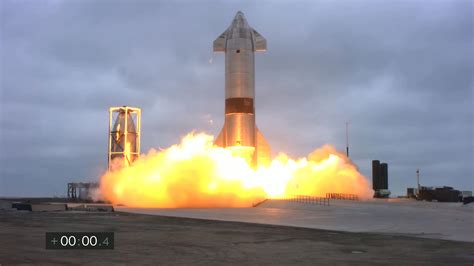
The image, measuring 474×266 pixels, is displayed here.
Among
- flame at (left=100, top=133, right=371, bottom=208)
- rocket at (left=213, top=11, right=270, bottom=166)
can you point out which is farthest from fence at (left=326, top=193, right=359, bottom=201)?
rocket at (left=213, top=11, right=270, bottom=166)

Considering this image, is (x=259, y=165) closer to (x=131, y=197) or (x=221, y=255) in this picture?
Result: (x=131, y=197)

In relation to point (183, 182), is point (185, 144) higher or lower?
higher

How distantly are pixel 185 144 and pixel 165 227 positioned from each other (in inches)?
1175

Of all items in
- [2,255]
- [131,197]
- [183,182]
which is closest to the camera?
[2,255]

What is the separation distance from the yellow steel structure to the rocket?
2004cm

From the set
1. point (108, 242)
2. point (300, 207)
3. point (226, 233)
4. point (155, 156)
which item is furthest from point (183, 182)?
point (108, 242)

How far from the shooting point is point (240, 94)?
196 ft

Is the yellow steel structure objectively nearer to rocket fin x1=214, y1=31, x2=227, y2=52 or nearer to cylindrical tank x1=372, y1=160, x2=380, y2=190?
rocket fin x1=214, y1=31, x2=227, y2=52

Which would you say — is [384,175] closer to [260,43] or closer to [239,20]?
[260,43]

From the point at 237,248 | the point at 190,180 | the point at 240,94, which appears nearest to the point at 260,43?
the point at 240,94

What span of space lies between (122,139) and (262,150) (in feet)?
75.5

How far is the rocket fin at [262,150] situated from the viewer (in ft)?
215

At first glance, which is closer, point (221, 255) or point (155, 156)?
point (221, 255)

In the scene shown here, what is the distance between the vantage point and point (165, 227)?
2986 centimetres
